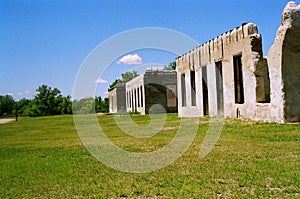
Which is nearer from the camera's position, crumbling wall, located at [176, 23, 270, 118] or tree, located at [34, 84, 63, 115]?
crumbling wall, located at [176, 23, 270, 118]

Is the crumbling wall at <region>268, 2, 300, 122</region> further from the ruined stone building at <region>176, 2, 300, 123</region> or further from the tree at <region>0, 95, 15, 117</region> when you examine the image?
the tree at <region>0, 95, 15, 117</region>

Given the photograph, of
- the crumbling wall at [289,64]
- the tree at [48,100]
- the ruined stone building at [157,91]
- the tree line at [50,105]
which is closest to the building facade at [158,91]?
the ruined stone building at [157,91]

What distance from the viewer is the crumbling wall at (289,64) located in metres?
12.5

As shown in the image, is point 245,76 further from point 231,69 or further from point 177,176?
point 177,176

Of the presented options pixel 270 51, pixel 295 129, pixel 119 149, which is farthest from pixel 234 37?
pixel 119 149

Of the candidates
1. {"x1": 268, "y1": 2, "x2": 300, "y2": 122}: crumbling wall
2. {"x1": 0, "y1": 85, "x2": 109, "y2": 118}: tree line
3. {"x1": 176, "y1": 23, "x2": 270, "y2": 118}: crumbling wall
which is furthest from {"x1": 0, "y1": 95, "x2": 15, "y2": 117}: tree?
{"x1": 268, "y1": 2, "x2": 300, "y2": 122}: crumbling wall

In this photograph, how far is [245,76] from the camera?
1581 centimetres

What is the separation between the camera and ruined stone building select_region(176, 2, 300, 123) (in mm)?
12633

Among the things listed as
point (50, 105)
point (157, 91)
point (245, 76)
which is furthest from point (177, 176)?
point (50, 105)

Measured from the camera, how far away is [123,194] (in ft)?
15.8

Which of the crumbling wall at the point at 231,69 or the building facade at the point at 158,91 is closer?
the crumbling wall at the point at 231,69

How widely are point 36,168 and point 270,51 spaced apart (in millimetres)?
9995

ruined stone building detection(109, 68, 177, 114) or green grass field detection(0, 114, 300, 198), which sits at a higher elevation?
ruined stone building detection(109, 68, 177, 114)

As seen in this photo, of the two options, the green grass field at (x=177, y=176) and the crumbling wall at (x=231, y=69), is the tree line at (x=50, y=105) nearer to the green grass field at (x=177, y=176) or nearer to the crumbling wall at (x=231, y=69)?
the crumbling wall at (x=231, y=69)
